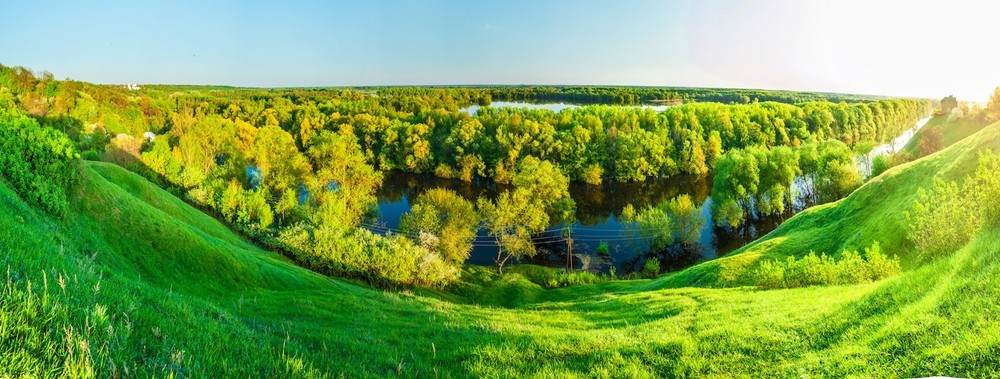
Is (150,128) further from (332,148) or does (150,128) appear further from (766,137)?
(766,137)

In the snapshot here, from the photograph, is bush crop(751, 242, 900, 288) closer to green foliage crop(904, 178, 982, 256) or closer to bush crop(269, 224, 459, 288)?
green foliage crop(904, 178, 982, 256)

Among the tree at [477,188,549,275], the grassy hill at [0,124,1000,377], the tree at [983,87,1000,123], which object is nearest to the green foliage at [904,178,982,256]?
the grassy hill at [0,124,1000,377]

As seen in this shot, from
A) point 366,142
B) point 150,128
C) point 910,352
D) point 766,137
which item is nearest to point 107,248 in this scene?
point 910,352

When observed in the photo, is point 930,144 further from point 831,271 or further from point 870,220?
point 831,271

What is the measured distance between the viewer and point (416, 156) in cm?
11869

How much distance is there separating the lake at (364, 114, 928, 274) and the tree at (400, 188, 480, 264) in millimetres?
7335

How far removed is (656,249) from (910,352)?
59.8 meters

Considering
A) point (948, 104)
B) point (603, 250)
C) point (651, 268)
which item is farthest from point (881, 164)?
point (948, 104)

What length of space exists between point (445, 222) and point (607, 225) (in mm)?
35111

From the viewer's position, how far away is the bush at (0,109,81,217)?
1506 centimetres

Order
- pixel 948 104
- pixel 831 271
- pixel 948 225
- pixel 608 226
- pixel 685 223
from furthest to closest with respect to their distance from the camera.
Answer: pixel 948 104
pixel 608 226
pixel 685 223
pixel 831 271
pixel 948 225

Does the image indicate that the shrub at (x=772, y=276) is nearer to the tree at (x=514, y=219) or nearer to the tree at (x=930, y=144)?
the tree at (x=514, y=219)

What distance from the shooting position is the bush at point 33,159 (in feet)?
49.4

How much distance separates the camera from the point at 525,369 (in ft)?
25.5
